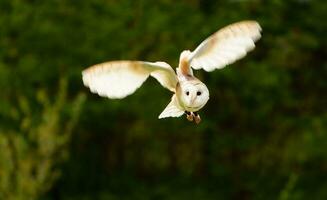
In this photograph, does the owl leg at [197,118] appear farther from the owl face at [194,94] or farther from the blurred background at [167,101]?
the blurred background at [167,101]

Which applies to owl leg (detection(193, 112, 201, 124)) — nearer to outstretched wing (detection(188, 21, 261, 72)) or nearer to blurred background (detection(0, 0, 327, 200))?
outstretched wing (detection(188, 21, 261, 72))

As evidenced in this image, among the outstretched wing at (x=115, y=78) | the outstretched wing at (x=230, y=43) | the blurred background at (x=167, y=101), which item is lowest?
the outstretched wing at (x=115, y=78)

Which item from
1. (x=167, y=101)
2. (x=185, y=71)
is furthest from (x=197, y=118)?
(x=167, y=101)

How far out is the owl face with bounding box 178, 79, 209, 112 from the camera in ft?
2.41

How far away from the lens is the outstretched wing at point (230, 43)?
76 cm

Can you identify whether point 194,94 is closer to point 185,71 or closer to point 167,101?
point 185,71

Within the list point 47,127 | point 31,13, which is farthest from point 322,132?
point 47,127

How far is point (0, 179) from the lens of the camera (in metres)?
10.0

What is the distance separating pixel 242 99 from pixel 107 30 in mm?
3993

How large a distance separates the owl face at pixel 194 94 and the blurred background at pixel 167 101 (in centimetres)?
1595

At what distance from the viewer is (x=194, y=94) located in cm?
74

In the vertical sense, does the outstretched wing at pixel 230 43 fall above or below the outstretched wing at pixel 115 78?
above

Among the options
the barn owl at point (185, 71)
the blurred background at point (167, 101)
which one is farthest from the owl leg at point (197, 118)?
the blurred background at point (167, 101)

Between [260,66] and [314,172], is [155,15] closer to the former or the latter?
[260,66]
